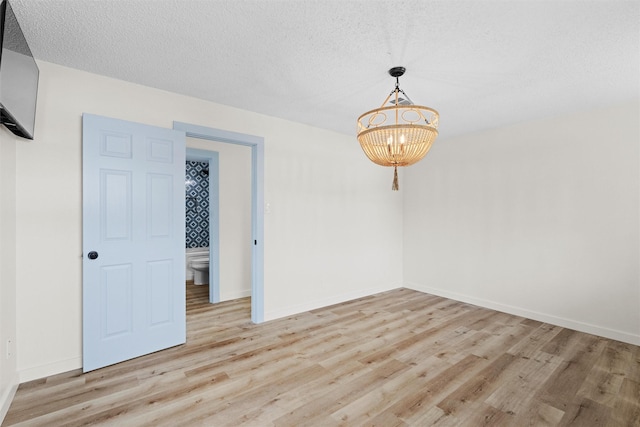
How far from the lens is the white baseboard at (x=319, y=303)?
3.77m

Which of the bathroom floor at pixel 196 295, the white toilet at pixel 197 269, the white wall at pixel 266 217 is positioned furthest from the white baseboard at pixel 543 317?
the white toilet at pixel 197 269

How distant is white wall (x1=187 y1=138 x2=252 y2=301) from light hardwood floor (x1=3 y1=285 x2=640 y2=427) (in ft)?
3.58

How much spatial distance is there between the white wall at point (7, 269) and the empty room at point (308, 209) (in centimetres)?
3

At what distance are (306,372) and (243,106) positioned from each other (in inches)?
105

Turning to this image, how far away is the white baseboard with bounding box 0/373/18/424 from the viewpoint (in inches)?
76.3

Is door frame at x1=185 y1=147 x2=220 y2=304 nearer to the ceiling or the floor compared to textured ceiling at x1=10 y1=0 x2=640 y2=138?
nearer to the floor

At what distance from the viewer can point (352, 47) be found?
85.4 inches

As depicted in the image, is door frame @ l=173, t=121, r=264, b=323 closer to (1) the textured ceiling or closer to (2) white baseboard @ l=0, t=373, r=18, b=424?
(1) the textured ceiling

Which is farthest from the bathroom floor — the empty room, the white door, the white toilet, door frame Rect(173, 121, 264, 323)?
the white door

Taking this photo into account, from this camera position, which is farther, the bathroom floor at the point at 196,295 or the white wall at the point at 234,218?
the white wall at the point at 234,218

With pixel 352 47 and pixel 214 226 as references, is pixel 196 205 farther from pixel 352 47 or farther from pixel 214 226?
pixel 352 47

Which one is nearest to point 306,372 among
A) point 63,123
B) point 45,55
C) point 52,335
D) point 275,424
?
point 275,424

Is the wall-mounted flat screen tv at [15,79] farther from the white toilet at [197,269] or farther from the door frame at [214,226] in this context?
the white toilet at [197,269]

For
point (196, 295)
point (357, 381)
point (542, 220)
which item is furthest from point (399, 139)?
point (196, 295)
